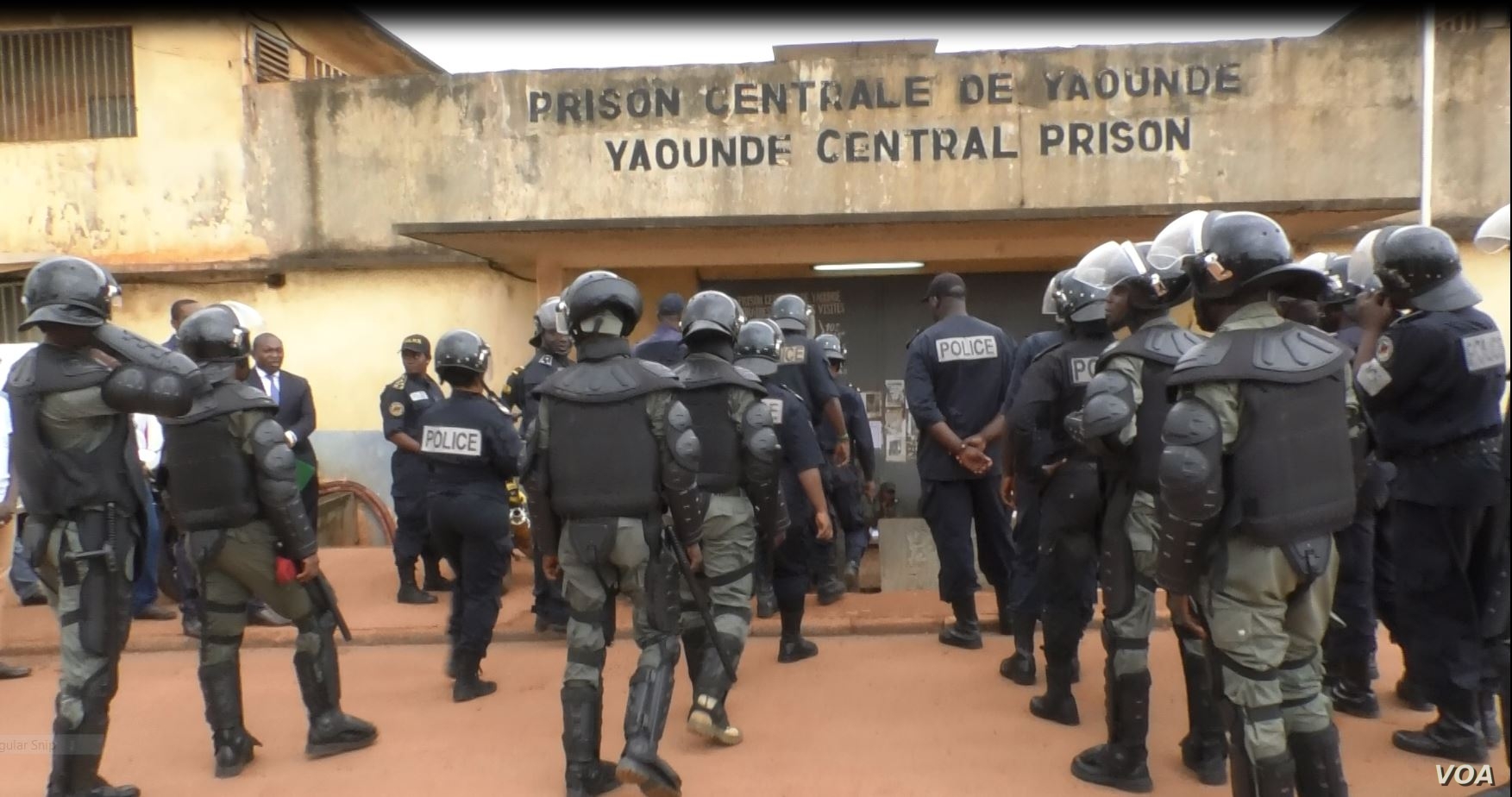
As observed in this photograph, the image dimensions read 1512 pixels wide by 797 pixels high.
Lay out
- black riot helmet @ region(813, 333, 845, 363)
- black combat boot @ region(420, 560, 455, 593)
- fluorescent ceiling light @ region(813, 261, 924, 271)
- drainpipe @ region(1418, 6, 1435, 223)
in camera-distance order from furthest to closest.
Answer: fluorescent ceiling light @ region(813, 261, 924, 271) → drainpipe @ region(1418, 6, 1435, 223) → black combat boot @ region(420, 560, 455, 593) → black riot helmet @ region(813, 333, 845, 363)

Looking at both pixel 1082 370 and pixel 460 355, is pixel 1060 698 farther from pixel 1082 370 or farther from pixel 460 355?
pixel 460 355

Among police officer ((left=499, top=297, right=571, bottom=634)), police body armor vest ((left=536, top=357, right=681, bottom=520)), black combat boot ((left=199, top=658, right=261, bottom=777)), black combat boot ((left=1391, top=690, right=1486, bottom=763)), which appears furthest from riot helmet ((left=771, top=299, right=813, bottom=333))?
black combat boot ((left=1391, top=690, right=1486, bottom=763))

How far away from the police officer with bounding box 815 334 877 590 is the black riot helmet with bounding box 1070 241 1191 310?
2.87 metres

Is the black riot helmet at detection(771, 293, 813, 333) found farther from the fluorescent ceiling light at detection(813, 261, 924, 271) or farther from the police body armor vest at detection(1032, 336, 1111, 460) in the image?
the fluorescent ceiling light at detection(813, 261, 924, 271)

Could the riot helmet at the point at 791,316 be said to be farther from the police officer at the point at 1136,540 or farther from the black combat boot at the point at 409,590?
the black combat boot at the point at 409,590

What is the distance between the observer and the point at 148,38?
34.1 feet

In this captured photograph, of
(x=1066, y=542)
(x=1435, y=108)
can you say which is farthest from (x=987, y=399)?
(x=1435, y=108)

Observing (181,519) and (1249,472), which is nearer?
(1249,472)

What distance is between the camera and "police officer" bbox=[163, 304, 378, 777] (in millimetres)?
4574

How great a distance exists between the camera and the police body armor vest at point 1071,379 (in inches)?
186

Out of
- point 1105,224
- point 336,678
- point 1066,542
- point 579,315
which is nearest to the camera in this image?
A: point 579,315

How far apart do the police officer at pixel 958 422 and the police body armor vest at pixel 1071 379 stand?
1.14 metres

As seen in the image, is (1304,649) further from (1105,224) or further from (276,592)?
(1105,224)

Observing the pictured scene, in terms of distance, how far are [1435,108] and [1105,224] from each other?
3528 millimetres
